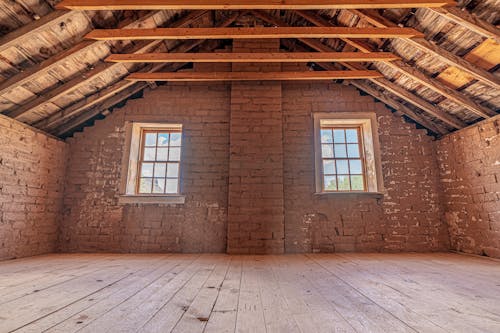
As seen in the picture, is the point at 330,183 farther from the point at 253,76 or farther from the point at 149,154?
the point at 149,154

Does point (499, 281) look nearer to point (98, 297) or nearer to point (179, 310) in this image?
point (179, 310)

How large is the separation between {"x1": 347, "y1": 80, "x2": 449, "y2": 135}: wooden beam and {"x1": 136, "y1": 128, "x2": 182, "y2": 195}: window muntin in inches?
154

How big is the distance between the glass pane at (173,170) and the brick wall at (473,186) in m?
5.12

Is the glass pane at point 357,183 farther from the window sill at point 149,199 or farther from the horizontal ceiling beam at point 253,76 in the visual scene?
the window sill at point 149,199

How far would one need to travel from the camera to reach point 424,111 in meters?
4.66

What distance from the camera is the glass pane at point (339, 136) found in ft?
16.4

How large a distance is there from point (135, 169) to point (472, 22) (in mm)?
5505

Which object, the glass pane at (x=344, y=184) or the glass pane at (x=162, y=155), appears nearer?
the glass pane at (x=344, y=184)

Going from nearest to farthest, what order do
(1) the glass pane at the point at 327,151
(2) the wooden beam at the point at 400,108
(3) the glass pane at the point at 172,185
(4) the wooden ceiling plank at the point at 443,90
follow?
(4) the wooden ceiling plank at the point at 443,90 < (2) the wooden beam at the point at 400,108 < (3) the glass pane at the point at 172,185 < (1) the glass pane at the point at 327,151

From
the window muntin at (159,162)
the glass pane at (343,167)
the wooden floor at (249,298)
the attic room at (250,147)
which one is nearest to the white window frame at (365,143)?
the attic room at (250,147)

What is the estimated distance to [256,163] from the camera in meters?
4.57

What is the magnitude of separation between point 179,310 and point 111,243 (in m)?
3.48

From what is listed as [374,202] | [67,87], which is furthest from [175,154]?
[374,202]

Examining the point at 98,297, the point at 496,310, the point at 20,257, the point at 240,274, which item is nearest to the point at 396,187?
the point at 496,310
